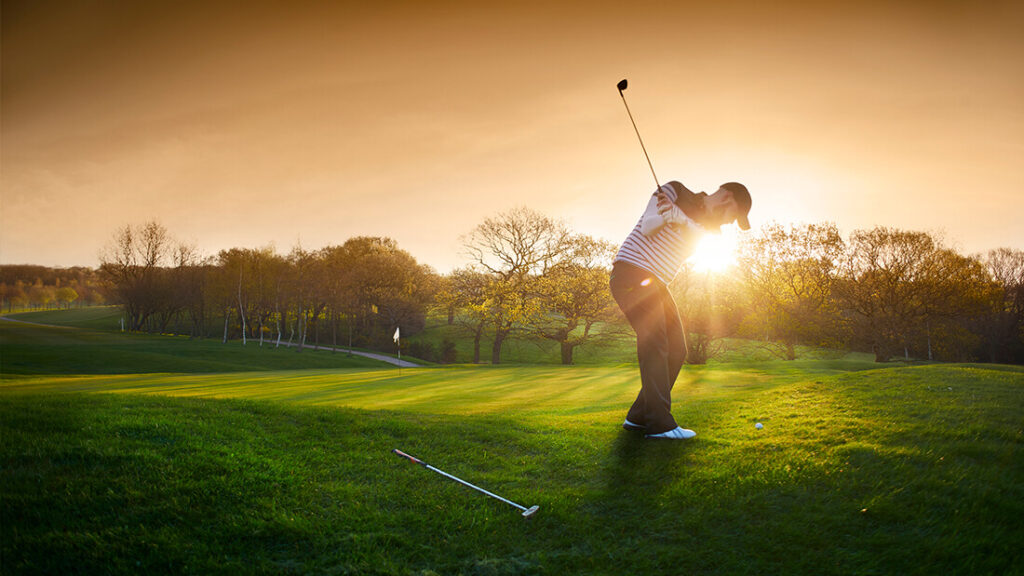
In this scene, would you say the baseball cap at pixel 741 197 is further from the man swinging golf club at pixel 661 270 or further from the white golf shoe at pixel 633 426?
the white golf shoe at pixel 633 426

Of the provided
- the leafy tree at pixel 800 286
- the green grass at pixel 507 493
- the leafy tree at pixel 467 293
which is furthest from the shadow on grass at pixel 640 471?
the leafy tree at pixel 800 286

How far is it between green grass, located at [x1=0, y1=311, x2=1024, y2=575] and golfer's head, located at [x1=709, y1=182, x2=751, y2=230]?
8.87 feet

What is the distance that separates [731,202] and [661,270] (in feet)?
3.97

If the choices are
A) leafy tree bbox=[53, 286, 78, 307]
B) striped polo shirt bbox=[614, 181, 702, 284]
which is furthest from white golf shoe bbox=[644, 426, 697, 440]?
leafy tree bbox=[53, 286, 78, 307]

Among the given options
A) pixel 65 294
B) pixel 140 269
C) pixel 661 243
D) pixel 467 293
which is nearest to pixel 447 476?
pixel 661 243

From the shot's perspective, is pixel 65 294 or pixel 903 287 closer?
pixel 903 287

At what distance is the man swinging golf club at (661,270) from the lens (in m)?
5.71

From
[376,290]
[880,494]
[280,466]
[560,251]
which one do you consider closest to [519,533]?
[280,466]

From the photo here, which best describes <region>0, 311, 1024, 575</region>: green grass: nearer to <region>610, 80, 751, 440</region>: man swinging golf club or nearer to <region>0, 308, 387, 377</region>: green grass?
<region>610, 80, 751, 440</region>: man swinging golf club

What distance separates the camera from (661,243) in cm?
582

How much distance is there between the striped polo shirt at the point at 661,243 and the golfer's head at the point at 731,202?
35 cm

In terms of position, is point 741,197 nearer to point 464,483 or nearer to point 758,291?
point 464,483

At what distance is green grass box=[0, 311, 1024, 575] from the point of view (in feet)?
10.7

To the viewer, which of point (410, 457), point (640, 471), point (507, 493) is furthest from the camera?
point (410, 457)
